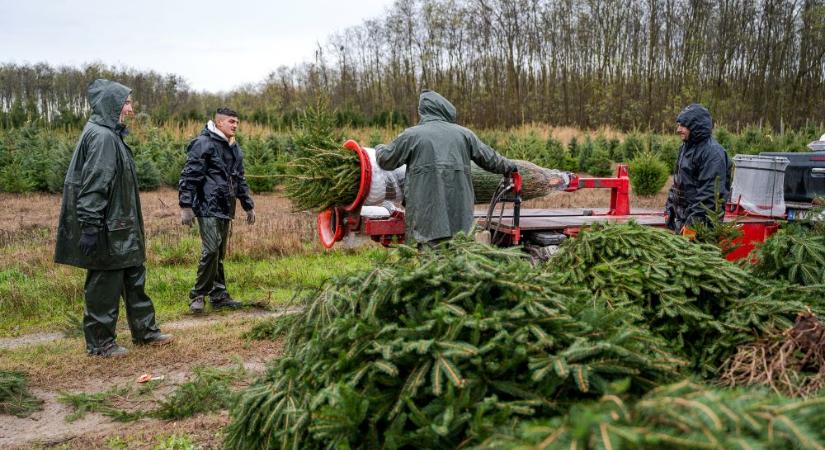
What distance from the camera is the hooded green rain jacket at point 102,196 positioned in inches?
199

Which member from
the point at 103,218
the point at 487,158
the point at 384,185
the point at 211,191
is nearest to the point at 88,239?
the point at 103,218

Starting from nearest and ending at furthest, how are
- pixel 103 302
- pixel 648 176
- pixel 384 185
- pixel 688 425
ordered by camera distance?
pixel 688 425 → pixel 103 302 → pixel 384 185 → pixel 648 176

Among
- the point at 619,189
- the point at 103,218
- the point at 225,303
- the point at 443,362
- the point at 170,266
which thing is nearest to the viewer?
the point at 443,362

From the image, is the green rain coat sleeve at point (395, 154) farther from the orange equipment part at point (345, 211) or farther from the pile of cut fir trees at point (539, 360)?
the pile of cut fir trees at point (539, 360)

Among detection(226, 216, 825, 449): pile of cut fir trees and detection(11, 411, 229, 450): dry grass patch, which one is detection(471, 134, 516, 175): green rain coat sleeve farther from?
detection(11, 411, 229, 450): dry grass patch

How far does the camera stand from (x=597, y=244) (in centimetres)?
326

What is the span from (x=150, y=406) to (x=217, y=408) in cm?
50

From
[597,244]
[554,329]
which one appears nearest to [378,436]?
→ [554,329]

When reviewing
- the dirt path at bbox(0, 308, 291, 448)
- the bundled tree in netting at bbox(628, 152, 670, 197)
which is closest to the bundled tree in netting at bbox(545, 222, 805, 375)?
the dirt path at bbox(0, 308, 291, 448)

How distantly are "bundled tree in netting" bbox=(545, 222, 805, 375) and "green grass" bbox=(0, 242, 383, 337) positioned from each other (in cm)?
326

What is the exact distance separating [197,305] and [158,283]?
1.15m

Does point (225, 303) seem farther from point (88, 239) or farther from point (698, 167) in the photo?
point (698, 167)

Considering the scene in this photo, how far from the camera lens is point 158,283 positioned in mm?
7613

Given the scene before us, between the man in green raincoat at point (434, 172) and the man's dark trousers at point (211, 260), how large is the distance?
89.6 inches
